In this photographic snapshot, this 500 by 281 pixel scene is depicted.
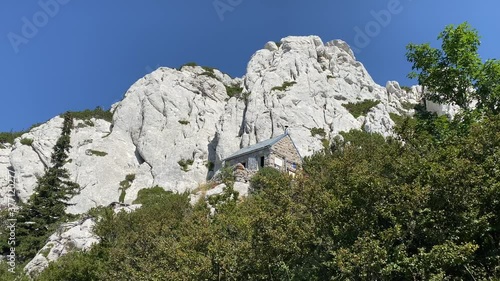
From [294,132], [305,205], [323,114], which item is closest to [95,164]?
[294,132]

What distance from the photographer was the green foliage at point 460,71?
19797 millimetres

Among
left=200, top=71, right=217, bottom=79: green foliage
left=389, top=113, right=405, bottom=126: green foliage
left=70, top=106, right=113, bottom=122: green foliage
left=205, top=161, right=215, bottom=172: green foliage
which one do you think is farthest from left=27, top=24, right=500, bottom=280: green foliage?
left=200, top=71, right=217, bottom=79: green foliage

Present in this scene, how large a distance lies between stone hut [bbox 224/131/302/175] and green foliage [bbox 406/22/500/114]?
34.7 m

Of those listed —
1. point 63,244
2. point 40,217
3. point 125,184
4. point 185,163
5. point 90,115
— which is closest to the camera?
point 63,244

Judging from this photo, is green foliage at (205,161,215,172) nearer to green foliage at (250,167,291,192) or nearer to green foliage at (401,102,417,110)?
green foliage at (250,167,291,192)

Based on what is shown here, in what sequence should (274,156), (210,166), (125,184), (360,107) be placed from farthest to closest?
(360,107)
(210,166)
(125,184)
(274,156)

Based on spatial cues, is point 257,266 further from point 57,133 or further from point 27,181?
point 57,133

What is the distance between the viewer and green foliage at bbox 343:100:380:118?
271 ft

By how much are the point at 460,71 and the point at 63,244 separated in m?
34.8

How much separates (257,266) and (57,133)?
80.6 meters

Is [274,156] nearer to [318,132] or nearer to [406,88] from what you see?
[318,132]

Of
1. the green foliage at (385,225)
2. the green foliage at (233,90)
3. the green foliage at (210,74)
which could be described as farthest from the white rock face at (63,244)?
the green foliage at (210,74)

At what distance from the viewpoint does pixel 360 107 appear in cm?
8481

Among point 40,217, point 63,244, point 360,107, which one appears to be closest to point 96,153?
point 40,217
